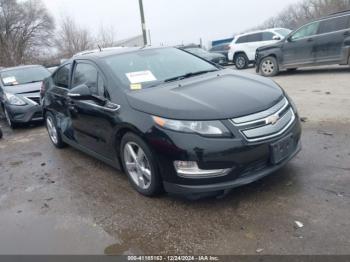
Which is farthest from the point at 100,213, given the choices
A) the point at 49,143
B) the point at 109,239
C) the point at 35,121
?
the point at 35,121

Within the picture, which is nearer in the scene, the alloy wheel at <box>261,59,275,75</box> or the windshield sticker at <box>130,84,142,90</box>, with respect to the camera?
the windshield sticker at <box>130,84,142,90</box>

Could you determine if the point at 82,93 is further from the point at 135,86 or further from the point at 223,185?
the point at 223,185

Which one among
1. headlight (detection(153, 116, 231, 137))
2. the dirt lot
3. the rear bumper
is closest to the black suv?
the dirt lot

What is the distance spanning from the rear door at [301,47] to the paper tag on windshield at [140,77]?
326 inches

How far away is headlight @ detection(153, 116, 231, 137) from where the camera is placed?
3.25 m

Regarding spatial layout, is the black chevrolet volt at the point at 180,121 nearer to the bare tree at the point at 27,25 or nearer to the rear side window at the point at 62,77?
the rear side window at the point at 62,77

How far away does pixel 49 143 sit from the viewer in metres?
6.87

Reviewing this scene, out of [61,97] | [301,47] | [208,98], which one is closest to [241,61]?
[301,47]

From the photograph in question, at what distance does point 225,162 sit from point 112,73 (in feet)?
6.07

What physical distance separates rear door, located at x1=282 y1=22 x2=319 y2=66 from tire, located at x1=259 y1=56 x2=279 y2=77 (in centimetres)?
36

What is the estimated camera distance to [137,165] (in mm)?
3859

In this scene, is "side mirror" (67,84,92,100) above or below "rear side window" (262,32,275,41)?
below

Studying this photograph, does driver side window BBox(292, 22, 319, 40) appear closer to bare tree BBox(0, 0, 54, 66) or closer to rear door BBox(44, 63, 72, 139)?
rear door BBox(44, 63, 72, 139)

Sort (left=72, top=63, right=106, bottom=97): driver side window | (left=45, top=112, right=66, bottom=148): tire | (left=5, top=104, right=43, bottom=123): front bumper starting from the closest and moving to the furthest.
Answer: (left=72, top=63, right=106, bottom=97): driver side window
(left=45, top=112, right=66, bottom=148): tire
(left=5, top=104, right=43, bottom=123): front bumper
